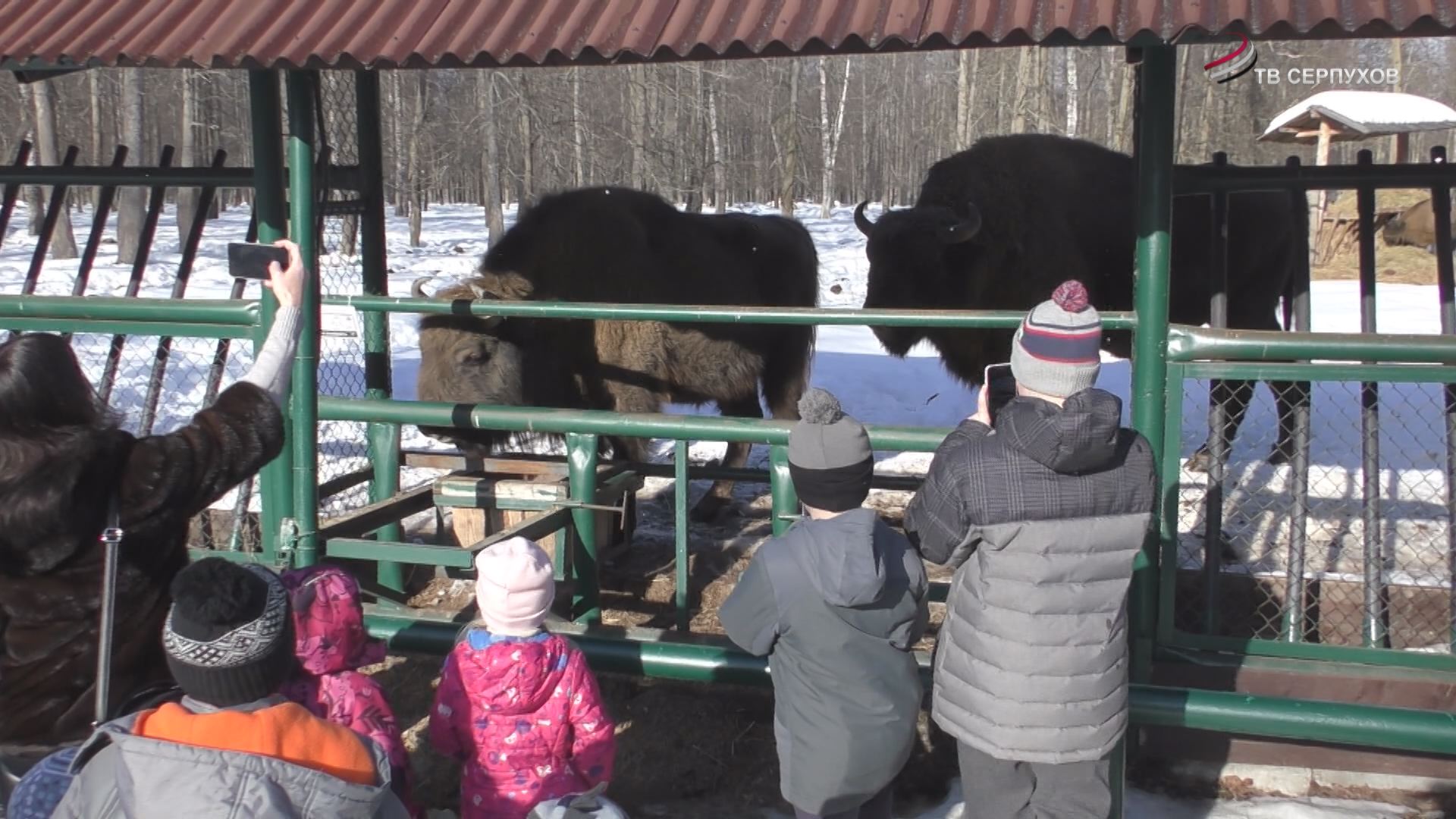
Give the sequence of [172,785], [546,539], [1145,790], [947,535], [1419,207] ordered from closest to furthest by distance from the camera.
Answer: [172,785], [947,535], [1145,790], [546,539], [1419,207]

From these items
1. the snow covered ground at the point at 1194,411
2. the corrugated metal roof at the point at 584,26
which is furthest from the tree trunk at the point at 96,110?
the corrugated metal roof at the point at 584,26

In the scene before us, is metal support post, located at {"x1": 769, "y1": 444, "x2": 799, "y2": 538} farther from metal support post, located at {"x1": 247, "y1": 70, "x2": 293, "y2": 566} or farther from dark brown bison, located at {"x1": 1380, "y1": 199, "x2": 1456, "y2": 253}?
dark brown bison, located at {"x1": 1380, "y1": 199, "x2": 1456, "y2": 253}

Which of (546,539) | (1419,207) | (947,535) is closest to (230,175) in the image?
(546,539)

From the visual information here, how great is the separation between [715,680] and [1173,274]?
5.86 metres

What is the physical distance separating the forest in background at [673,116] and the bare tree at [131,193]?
6 cm

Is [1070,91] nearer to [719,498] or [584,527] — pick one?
[719,498]

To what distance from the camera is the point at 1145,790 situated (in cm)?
396

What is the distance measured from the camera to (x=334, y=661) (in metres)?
2.55

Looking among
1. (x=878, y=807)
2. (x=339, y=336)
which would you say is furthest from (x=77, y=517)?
(x=339, y=336)

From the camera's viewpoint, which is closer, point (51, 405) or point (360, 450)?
point (51, 405)

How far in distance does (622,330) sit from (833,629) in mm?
5040

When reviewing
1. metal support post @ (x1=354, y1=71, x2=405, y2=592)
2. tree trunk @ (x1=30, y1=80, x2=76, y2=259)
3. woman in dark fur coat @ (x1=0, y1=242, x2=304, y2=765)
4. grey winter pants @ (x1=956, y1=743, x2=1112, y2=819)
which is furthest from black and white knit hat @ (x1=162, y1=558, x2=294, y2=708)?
tree trunk @ (x1=30, y1=80, x2=76, y2=259)

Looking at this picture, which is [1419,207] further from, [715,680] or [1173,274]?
[715,680]

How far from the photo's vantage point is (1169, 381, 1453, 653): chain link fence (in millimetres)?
4293
